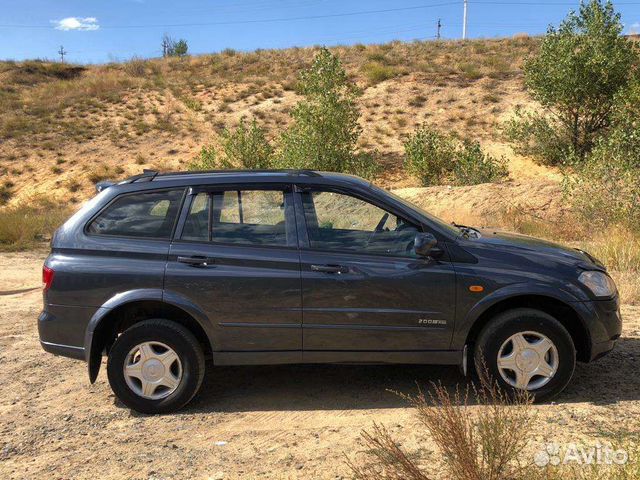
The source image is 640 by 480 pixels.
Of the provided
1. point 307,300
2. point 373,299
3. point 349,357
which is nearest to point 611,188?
point 373,299

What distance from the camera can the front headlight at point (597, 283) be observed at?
4078mm

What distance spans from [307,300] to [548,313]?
5.89 feet

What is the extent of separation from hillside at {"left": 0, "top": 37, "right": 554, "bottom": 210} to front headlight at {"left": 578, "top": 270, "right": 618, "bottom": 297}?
16458 mm

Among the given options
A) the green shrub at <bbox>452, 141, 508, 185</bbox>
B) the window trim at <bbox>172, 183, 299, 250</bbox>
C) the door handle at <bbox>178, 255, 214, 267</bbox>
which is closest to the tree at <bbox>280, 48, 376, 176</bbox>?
the green shrub at <bbox>452, 141, 508, 185</bbox>

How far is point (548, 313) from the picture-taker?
4.21 m

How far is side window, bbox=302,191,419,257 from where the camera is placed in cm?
415

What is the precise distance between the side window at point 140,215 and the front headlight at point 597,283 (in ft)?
9.91

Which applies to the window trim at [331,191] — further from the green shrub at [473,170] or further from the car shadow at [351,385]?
the green shrub at [473,170]

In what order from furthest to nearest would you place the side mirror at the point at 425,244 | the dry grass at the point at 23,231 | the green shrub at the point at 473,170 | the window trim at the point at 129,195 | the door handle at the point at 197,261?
the green shrub at the point at 473,170, the dry grass at the point at 23,231, the window trim at the point at 129,195, the door handle at the point at 197,261, the side mirror at the point at 425,244

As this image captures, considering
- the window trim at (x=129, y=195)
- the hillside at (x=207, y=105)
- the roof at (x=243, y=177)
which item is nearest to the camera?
the window trim at (x=129, y=195)

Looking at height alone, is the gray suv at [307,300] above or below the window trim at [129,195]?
below

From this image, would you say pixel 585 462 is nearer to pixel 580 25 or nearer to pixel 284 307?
pixel 284 307

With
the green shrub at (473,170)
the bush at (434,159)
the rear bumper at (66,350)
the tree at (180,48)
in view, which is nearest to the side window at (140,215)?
the rear bumper at (66,350)

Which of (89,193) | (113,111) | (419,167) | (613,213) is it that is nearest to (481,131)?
(419,167)
